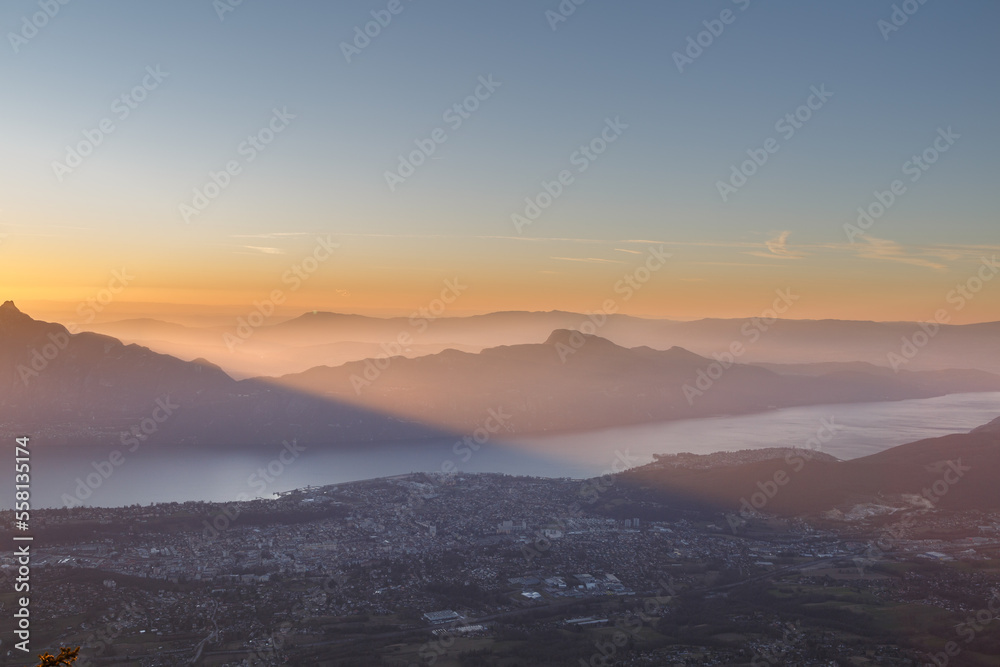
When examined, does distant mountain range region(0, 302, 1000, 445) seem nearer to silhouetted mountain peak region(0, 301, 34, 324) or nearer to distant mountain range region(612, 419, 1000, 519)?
silhouetted mountain peak region(0, 301, 34, 324)

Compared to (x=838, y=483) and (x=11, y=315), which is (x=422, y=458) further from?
(x=11, y=315)

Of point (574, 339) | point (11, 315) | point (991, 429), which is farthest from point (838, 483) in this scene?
point (11, 315)

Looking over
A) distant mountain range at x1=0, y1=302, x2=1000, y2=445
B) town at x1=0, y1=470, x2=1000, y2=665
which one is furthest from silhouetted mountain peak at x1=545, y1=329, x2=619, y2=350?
town at x1=0, y1=470, x2=1000, y2=665

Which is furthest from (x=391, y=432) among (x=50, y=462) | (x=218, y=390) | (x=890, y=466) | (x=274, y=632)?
(x=274, y=632)

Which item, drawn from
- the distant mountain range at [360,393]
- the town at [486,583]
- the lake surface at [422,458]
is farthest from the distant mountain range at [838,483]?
the distant mountain range at [360,393]

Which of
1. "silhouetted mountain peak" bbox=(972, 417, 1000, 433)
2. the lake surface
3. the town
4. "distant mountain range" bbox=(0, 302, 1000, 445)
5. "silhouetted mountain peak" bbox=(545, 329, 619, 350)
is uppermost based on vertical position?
"silhouetted mountain peak" bbox=(545, 329, 619, 350)
